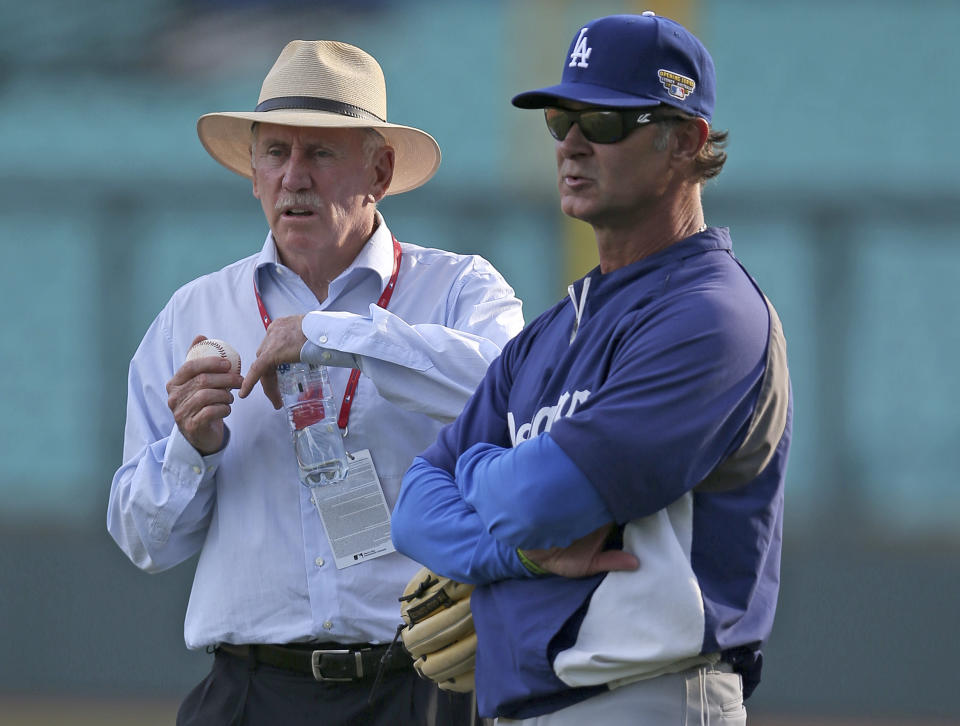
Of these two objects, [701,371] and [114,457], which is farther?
[114,457]

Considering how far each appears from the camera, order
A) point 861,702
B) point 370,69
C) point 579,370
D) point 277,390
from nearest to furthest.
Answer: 1. point 579,370
2. point 277,390
3. point 370,69
4. point 861,702

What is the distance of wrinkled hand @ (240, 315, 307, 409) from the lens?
8.14ft

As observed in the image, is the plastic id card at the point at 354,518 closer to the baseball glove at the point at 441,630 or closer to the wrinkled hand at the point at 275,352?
the wrinkled hand at the point at 275,352

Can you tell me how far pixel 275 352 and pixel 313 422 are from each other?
0.55 ft

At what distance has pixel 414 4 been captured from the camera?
24.2 ft

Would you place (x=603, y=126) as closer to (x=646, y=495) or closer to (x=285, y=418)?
(x=646, y=495)

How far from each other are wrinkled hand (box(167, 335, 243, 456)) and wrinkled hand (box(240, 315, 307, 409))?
0.04 meters

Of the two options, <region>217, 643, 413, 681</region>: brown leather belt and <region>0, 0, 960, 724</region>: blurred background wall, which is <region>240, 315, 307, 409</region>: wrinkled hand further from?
<region>0, 0, 960, 724</region>: blurred background wall

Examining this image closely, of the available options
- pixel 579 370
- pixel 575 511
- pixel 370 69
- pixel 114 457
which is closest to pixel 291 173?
pixel 370 69

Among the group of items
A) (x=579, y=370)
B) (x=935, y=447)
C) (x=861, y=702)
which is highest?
(x=579, y=370)

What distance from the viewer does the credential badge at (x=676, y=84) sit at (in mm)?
2000

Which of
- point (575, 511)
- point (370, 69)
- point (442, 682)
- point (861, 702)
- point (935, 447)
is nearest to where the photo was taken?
point (575, 511)

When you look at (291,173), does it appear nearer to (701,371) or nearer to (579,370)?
(579,370)

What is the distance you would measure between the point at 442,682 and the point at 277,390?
67 cm
